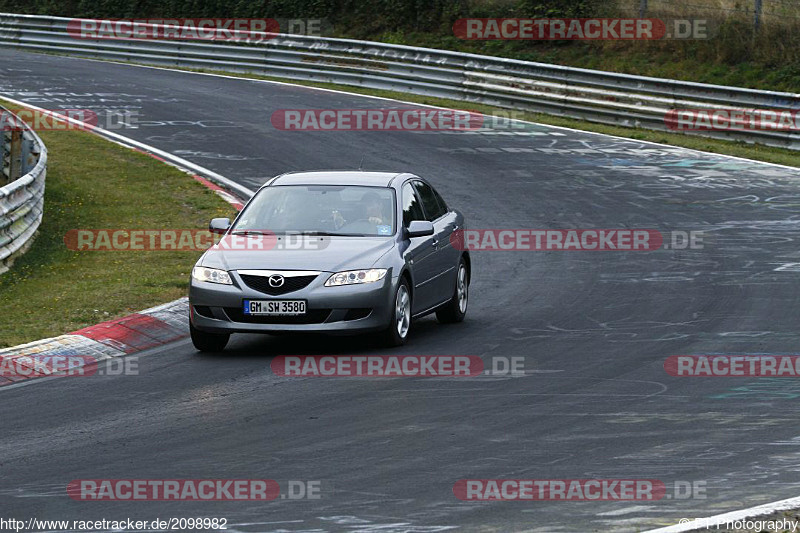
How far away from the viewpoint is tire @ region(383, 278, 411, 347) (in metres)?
11.6

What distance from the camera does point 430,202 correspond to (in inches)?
543

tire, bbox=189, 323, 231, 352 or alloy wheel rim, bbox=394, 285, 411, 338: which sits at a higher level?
alloy wheel rim, bbox=394, 285, 411, 338

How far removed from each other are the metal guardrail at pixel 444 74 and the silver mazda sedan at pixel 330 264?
46.8 feet

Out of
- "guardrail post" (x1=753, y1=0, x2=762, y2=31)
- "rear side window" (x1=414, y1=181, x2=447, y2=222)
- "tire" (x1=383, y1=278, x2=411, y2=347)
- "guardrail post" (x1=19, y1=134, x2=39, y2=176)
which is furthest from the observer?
"guardrail post" (x1=753, y1=0, x2=762, y2=31)

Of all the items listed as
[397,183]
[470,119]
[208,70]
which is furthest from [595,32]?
[397,183]

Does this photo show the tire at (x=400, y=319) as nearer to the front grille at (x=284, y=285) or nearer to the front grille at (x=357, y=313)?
the front grille at (x=357, y=313)

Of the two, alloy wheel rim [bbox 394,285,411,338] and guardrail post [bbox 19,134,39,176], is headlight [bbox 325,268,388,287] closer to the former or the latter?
alloy wheel rim [bbox 394,285,411,338]

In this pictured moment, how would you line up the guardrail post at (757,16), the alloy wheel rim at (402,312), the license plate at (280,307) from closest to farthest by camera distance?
the license plate at (280,307), the alloy wheel rim at (402,312), the guardrail post at (757,16)

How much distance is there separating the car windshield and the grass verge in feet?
5.58

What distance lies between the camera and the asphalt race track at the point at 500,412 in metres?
6.83

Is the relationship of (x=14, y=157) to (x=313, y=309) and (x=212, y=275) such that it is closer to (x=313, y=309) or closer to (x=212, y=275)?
(x=212, y=275)

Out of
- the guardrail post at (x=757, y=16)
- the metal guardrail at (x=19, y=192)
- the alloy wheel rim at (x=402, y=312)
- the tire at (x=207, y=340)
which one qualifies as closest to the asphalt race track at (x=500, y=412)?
the tire at (x=207, y=340)

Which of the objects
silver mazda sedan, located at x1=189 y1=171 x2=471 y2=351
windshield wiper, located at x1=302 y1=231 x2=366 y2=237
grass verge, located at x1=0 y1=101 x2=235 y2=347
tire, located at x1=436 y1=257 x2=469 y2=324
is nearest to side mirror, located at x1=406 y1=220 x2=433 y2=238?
silver mazda sedan, located at x1=189 y1=171 x2=471 y2=351

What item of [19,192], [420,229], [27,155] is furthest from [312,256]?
[27,155]
